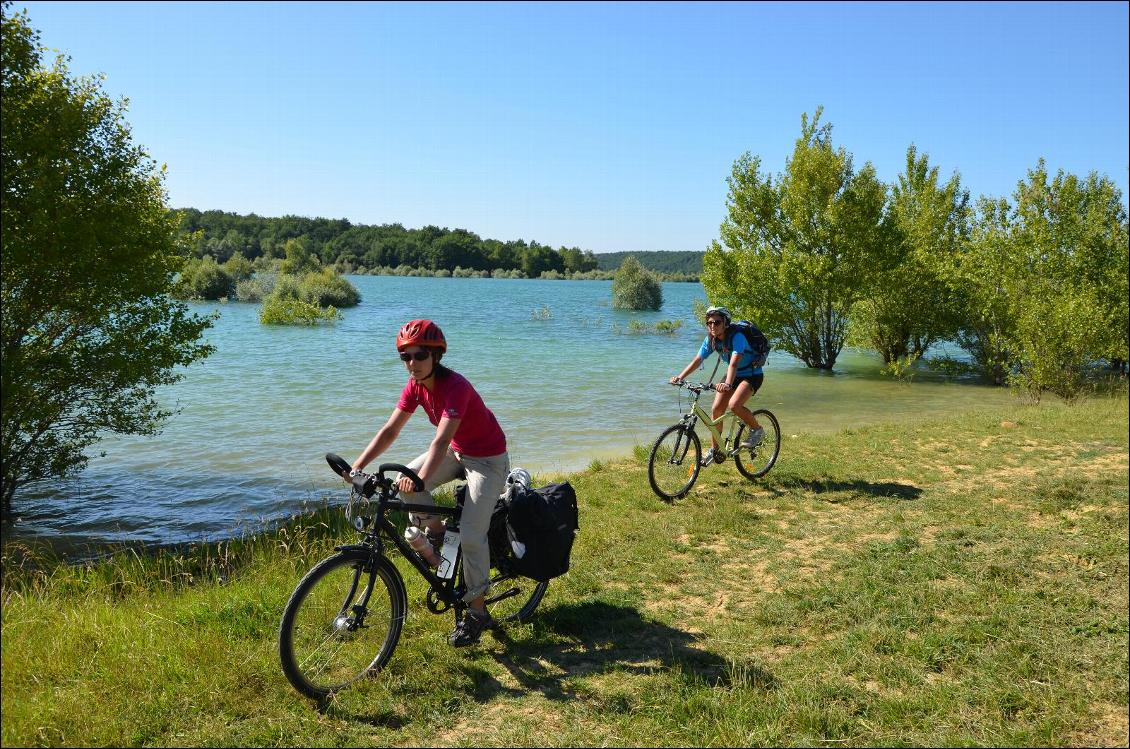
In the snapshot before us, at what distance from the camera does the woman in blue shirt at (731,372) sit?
8898 millimetres

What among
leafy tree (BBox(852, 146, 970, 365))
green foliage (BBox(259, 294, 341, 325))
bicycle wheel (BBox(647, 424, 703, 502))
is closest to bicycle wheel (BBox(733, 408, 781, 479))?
bicycle wheel (BBox(647, 424, 703, 502))

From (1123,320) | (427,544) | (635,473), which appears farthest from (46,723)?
(1123,320)

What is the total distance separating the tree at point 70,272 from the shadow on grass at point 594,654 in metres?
9.58

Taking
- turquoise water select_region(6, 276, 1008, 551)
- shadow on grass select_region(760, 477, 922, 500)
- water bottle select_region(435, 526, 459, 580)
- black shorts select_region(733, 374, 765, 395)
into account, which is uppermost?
black shorts select_region(733, 374, 765, 395)

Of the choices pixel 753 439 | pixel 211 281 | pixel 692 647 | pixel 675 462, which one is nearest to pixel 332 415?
pixel 675 462

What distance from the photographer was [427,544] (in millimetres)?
4965

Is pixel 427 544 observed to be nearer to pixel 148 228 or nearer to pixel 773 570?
pixel 773 570

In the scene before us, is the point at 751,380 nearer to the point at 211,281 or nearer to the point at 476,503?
the point at 476,503

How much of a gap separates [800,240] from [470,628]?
82.7 ft

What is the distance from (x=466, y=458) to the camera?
4.94m

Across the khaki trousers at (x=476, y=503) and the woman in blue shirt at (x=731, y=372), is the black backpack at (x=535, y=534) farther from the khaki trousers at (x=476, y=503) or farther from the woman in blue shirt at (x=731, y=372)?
the woman in blue shirt at (x=731, y=372)

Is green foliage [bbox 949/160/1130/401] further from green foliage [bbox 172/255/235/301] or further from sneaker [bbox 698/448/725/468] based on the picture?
Answer: green foliage [bbox 172/255/235/301]

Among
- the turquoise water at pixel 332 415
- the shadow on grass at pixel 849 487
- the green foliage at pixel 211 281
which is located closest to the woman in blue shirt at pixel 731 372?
the shadow on grass at pixel 849 487

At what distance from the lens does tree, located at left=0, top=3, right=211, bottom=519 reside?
1071cm
